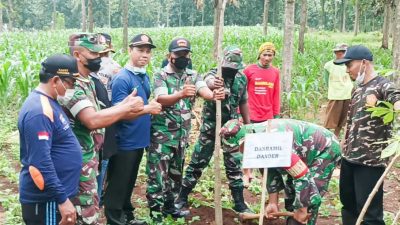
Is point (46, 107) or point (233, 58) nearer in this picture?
point (46, 107)

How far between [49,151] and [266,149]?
132 centimetres

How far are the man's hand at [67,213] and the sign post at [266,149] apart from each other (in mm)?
1081

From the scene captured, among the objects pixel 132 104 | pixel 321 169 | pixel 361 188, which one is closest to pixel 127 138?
pixel 132 104

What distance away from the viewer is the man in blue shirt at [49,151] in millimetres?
2416

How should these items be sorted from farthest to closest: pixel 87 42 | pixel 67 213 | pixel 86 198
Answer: pixel 87 42 → pixel 86 198 → pixel 67 213

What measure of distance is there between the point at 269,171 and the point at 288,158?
0.54m

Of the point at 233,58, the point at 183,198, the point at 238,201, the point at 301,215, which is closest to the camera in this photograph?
the point at 301,215

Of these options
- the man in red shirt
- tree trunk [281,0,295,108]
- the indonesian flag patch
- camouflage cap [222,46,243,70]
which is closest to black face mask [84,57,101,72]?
the indonesian flag patch

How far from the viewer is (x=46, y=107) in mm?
2453

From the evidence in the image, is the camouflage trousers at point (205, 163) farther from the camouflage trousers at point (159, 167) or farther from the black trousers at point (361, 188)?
the black trousers at point (361, 188)

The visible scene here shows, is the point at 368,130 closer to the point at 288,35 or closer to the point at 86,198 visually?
the point at 86,198

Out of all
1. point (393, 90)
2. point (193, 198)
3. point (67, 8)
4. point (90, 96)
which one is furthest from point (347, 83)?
point (67, 8)

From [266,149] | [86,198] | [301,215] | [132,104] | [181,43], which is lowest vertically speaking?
[301,215]

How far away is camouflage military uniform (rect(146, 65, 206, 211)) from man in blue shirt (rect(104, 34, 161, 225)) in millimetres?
144
